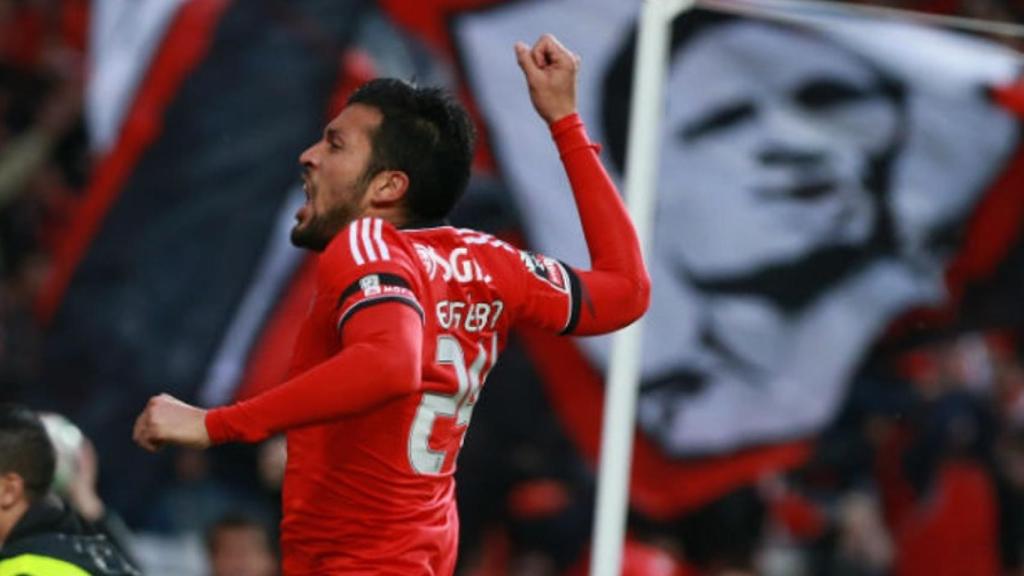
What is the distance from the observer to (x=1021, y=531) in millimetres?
10102

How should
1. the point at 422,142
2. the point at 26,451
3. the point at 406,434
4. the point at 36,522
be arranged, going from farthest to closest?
the point at 26,451
the point at 36,522
the point at 422,142
the point at 406,434

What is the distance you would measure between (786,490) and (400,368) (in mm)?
7302

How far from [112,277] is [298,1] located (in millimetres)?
1462

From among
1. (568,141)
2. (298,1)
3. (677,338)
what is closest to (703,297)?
(677,338)

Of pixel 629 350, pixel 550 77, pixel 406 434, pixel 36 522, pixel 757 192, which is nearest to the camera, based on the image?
pixel 406 434

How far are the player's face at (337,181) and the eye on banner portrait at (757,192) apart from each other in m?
3.85

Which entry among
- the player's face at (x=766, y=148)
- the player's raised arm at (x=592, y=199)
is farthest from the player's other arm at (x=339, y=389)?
the player's face at (x=766, y=148)

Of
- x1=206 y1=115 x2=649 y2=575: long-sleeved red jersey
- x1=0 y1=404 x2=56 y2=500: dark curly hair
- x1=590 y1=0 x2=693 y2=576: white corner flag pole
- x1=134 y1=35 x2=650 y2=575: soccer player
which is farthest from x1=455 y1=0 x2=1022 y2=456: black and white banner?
x1=134 y1=35 x2=650 y2=575: soccer player

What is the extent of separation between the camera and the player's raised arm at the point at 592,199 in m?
4.43

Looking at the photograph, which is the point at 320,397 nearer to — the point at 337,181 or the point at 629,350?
the point at 337,181

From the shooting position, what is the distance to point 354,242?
3924mm

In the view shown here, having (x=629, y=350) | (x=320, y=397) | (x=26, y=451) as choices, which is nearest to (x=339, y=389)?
(x=320, y=397)

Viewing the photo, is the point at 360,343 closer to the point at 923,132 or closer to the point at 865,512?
the point at 923,132

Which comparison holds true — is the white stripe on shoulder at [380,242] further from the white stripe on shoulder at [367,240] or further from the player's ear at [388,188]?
the player's ear at [388,188]
